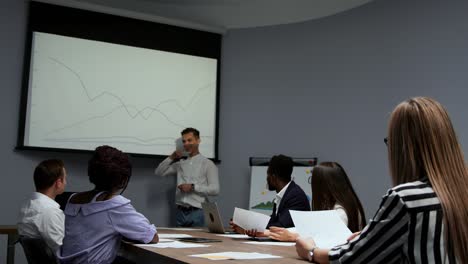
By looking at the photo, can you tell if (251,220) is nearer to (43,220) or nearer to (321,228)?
(321,228)

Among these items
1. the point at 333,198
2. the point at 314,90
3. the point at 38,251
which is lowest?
the point at 38,251

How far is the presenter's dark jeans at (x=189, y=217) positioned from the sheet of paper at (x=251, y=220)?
2085 mm

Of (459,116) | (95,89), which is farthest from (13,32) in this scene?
(459,116)

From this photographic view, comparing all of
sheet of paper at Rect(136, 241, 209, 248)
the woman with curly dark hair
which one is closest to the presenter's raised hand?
sheet of paper at Rect(136, 241, 209, 248)

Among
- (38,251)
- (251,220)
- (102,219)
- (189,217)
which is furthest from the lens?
(189,217)

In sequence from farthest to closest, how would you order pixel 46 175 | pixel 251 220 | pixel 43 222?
1. pixel 46 175
2. pixel 251 220
3. pixel 43 222

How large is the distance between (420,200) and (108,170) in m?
1.37

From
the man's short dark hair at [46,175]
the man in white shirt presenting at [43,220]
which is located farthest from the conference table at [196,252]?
the man's short dark hair at [46,175]

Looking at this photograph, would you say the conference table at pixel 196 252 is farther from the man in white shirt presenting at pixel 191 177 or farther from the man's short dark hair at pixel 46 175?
the man in white shirt presenting at pixel 191 177

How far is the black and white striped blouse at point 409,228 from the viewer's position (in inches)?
44.9

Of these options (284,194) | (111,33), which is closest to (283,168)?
(284,194)

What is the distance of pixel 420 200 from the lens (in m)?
1.15

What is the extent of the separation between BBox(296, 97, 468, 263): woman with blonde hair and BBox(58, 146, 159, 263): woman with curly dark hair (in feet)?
3.64

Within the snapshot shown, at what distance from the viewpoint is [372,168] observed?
484cm
